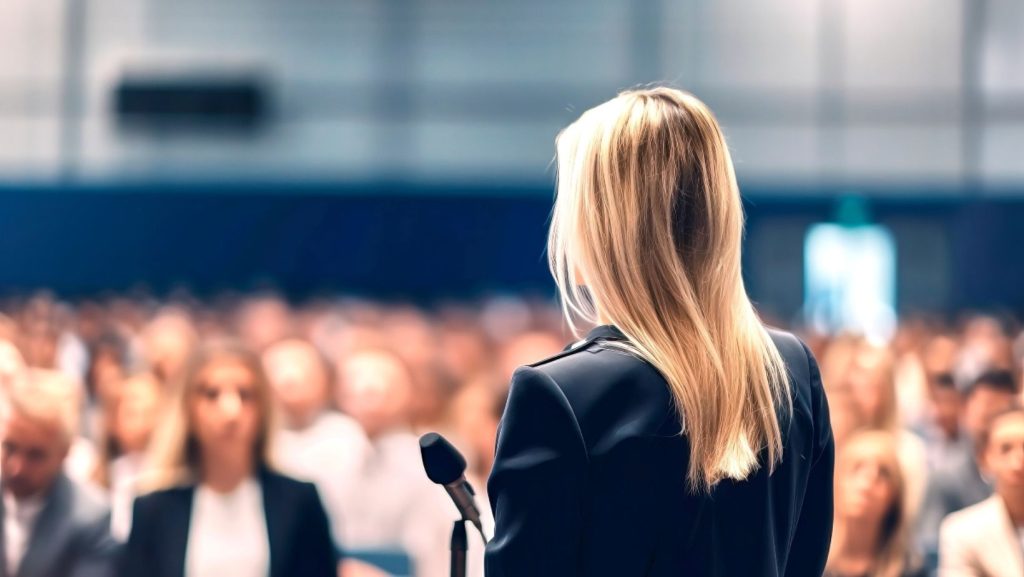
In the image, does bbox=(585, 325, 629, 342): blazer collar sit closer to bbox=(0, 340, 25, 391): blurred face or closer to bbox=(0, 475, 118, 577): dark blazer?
bbox=(0, 475, 118, 577): dark blazer

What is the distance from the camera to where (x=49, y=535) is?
4074 mm

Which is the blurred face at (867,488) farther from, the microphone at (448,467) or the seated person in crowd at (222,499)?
the microphone at (448,467)

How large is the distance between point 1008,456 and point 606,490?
290 centimetres

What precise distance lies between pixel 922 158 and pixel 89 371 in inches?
526

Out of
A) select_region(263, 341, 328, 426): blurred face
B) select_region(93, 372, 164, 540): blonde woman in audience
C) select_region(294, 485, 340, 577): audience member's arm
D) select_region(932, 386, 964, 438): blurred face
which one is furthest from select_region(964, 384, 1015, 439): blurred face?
select_region(93, 372, 164, 540): blonde woman in audience

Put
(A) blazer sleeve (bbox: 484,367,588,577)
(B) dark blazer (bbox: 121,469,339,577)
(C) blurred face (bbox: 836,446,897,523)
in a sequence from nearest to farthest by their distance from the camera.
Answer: (A) blazer sleeve (bbox: 484,367,588,577), (B) dark blazer (bbox: 121,469,339,577), (C) blurred face (bbox: 836,446,897,523)

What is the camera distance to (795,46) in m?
18.7

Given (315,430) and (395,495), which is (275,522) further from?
(315,430)

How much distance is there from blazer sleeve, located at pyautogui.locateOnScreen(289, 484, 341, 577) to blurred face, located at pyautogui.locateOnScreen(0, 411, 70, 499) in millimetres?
847

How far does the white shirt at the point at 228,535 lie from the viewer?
13.5 feet

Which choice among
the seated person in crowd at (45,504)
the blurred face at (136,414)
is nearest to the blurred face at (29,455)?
the seated person in crowd at (45,504)

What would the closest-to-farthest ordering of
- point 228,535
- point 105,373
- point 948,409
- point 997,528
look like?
point 997,528 → point 228,535 → point 948,409 → point 105,373

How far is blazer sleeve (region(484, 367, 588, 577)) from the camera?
4.97 ft

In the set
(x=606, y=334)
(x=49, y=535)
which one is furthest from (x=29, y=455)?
(x=606, y=334)
